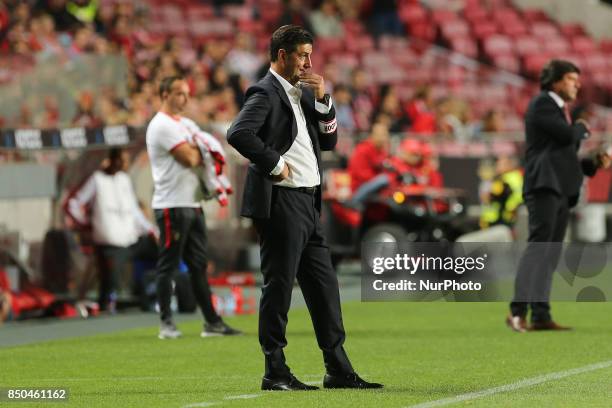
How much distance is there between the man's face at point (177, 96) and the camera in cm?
1142

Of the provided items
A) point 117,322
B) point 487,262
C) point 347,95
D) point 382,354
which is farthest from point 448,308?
point 347,95

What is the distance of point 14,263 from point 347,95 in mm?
10134

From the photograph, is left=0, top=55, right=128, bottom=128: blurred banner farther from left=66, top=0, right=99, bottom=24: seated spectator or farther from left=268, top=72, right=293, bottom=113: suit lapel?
left=66, top=0, right=99, bottom=24: seated spectator

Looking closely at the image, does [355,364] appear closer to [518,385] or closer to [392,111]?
[518,385]

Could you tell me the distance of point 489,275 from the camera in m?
12.2

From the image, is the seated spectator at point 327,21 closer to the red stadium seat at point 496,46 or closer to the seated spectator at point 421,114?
the red stadium seat at point 496,46

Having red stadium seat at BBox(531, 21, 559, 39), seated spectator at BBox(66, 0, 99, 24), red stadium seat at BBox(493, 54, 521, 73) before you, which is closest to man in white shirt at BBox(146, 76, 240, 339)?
seated spectator at BBox(66, 0, 99, 24)

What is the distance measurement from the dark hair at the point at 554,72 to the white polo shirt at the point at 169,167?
9.10 feet

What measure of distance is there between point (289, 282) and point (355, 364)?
1719 mm

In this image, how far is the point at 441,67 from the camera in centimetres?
2894

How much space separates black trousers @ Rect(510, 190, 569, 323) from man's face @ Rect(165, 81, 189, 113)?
8.98 ft

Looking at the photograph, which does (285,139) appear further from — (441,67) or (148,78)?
(441,67)

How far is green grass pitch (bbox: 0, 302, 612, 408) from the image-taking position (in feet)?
25.3

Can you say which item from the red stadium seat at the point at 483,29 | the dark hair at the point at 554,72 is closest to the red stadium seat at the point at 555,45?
the red stadium seat at the point at 483,29
